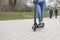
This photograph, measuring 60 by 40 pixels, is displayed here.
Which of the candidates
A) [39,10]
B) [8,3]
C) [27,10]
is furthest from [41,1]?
[27,10]

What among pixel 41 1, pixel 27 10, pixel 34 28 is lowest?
pixel 27 10

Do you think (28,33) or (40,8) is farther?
(40,8)

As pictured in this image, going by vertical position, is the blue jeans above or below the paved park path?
above

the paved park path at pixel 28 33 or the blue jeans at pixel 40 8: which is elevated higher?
the blue jeans at pixel 40 8

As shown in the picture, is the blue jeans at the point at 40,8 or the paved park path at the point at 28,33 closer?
the paved park path at the point at 28,33

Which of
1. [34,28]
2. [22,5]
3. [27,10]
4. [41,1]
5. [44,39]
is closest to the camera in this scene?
[44,39]

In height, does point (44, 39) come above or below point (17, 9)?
above

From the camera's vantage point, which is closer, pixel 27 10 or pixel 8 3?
pixel 8 3

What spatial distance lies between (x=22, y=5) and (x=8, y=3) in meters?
3.56

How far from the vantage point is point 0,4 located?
3806 centimetres

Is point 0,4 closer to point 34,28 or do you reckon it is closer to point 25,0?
point 25,0

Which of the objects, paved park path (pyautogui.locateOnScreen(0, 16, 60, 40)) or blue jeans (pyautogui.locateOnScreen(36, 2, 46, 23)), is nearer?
paved park path (pyautogui.locateOnScreen(0, 16, 60, 40))

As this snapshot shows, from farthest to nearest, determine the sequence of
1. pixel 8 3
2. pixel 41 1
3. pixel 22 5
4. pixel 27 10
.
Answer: pixel 27 10 → pixel 22 5 → pixel 8 3 → pixel 41 1

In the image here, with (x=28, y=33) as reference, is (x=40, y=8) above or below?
above
